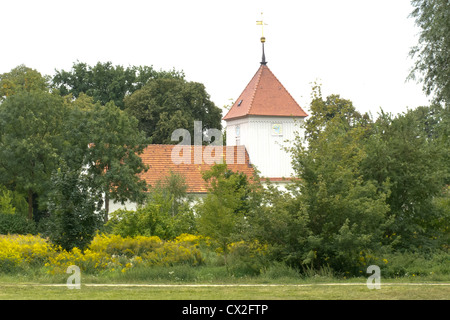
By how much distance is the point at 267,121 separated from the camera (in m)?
55.5

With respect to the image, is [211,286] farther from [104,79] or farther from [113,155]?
[104,79]

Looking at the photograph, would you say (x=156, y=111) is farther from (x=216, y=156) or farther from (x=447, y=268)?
(x=447, y=268)

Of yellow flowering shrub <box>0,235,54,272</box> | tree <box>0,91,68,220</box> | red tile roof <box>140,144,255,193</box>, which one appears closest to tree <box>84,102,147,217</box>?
tree <box>0,91,68,220</box>

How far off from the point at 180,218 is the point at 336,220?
10315 millimetres

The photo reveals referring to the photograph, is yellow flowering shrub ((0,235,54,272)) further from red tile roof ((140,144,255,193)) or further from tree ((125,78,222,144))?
tree ((125,78,222,144))

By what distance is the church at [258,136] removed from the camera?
5356 centimetres

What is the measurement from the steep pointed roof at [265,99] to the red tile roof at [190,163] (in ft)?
10.7

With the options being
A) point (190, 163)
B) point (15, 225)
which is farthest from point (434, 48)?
point (190, 163)

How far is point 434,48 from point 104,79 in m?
55.7

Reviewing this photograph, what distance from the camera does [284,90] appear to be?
57.0 metres

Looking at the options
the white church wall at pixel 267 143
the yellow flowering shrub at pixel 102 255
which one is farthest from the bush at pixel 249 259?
the white church wall at pixel 267 143

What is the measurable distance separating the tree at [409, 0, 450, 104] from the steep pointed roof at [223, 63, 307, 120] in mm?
33039

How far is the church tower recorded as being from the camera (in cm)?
5512
